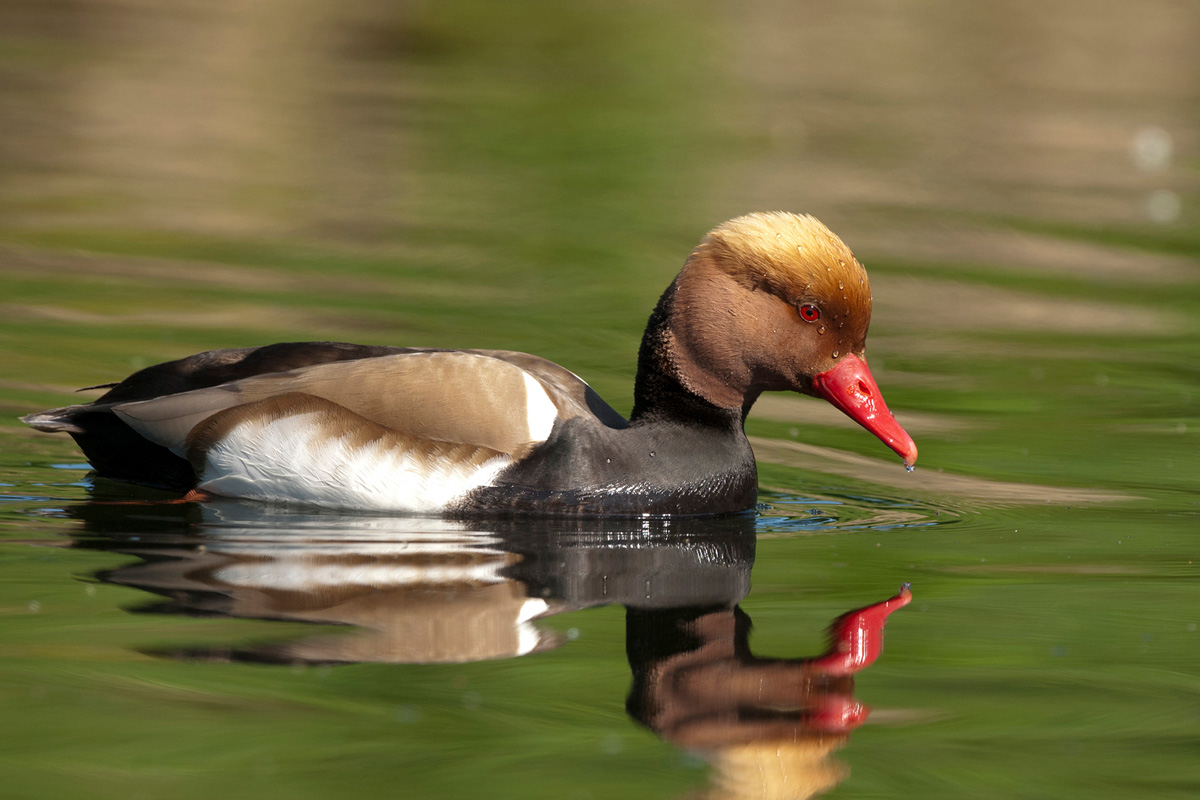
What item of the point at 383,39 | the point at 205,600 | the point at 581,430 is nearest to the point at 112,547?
the point at 205,600

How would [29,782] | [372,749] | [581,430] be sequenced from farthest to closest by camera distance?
1. [581,430]
2. [372,749]
3. [29,782]

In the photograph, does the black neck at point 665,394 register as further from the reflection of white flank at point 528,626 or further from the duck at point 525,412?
the reflection of white flank at point 528,626

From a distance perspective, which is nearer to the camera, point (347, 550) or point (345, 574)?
point (345, 574)

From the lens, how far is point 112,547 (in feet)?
18.7

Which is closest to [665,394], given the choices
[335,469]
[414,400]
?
[414,400]

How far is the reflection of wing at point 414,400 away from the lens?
606 centimetres

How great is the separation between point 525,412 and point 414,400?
406mm

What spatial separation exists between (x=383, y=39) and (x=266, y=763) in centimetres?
1893

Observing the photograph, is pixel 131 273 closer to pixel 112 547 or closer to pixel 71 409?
pixel 71 409

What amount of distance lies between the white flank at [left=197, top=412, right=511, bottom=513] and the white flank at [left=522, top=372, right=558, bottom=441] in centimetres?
16

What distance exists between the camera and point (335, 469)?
6.13 meters

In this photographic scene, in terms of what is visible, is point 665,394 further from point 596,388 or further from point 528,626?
point 596,388

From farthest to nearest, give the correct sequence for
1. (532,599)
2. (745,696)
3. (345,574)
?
(345,574)
(532,599)
(745,696)

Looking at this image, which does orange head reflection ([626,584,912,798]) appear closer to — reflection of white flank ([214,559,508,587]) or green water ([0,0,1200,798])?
green water ([0,0,1200,798])
